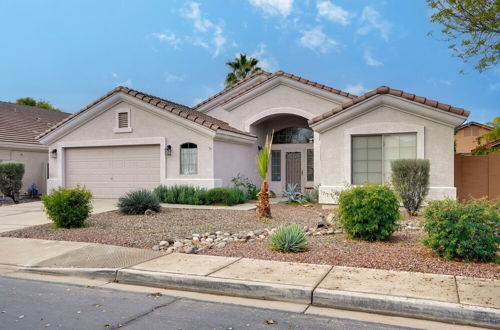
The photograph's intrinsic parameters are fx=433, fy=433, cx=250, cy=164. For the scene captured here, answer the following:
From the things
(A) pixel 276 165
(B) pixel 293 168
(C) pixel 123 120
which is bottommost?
(B) pixel 293 168

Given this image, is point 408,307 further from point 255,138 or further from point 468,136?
point 468,136

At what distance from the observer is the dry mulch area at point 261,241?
6.95m

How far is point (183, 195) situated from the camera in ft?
53.8

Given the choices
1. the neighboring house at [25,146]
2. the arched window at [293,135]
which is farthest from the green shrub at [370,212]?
the neighboring house at [25,146]

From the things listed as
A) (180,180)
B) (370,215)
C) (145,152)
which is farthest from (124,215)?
(370,215)

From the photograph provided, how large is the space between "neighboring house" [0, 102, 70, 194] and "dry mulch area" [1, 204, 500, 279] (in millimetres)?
11232

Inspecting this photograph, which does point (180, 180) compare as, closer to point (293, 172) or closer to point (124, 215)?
point (124, 215)

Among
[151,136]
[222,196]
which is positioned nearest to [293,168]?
[222,196]

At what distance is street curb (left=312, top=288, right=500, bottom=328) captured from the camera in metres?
4.89

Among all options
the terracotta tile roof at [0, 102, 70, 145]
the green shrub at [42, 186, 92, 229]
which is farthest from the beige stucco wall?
the green shrub at [42, 186, 92, 229]

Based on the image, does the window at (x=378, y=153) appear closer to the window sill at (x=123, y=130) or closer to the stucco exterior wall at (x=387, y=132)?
the stucco exterior wall at (x=387, y=132)

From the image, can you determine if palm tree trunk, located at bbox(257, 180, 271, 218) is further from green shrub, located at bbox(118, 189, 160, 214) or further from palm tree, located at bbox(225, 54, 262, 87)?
palm tree, located at bbox(225, 54, 262, 87)

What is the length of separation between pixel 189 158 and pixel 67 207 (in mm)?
7074

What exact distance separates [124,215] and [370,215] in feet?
26.3
